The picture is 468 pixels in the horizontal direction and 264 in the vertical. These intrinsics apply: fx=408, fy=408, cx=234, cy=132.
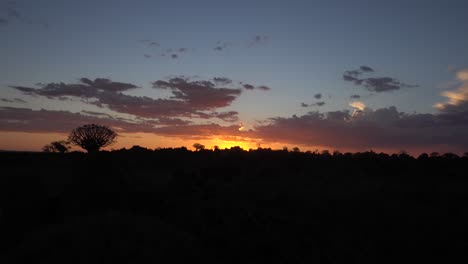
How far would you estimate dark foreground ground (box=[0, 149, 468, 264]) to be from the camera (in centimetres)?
993

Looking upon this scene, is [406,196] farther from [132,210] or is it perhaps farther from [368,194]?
[132,210]

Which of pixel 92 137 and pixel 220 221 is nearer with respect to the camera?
pixel 220 221

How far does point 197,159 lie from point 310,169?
1158 cm

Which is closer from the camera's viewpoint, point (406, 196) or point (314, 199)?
point (314, 199)

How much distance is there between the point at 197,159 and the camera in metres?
35.3

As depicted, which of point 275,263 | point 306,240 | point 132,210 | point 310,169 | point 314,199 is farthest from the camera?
point 310,169

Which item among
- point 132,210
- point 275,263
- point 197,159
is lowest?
point 275,263

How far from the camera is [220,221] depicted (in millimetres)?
12320

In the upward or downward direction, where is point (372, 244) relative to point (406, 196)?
downward

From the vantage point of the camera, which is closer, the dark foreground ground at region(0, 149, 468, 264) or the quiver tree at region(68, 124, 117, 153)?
the dark foreground ground at region(0, 149, 468, 264)

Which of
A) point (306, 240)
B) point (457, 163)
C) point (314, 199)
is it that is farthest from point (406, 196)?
point (457, 163)

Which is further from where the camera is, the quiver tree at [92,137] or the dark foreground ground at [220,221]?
the quiver tree at [92,137]

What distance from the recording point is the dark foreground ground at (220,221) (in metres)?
9.93

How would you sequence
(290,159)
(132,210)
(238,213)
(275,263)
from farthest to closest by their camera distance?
(290,159) < (132,210) < (238,213) < (275,263)
